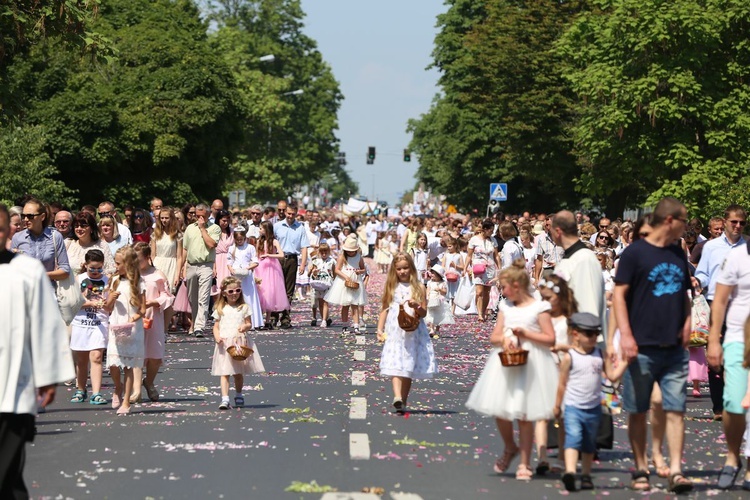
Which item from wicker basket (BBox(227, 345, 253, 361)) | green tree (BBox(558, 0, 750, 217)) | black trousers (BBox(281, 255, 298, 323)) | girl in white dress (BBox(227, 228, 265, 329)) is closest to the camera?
wicker basket (BBox(227, 345, 253, 361))

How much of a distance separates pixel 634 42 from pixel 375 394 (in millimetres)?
33606

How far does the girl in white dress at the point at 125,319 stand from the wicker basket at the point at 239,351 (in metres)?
0.81

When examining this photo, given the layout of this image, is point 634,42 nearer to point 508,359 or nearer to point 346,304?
point 346,304

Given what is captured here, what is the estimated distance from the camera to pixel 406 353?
42.2 ft

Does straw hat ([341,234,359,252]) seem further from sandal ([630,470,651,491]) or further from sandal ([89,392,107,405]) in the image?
sandal ([630,470,651,491])

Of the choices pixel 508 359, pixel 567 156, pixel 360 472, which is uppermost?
pixel 567 156

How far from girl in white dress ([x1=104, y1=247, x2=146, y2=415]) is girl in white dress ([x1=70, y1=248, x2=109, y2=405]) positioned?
1.28ft

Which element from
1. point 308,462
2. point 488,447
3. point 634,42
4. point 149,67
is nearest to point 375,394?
point 488,447

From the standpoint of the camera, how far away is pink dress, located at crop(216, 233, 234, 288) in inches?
898

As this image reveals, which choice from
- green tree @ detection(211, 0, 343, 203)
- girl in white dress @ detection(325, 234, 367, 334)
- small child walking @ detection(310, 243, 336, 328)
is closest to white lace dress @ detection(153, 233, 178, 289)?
girl in white dress @ detection(325, 234, 367, 334)

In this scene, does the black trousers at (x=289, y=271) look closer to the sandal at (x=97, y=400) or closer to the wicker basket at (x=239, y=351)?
the sandal at (x=97, y=400)

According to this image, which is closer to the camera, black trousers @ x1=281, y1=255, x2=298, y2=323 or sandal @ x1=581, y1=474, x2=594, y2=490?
sandal @ x1=581, y1=474, x2=594, y2=490

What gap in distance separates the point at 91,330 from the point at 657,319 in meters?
6.37

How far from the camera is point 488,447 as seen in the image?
11.0 meters
